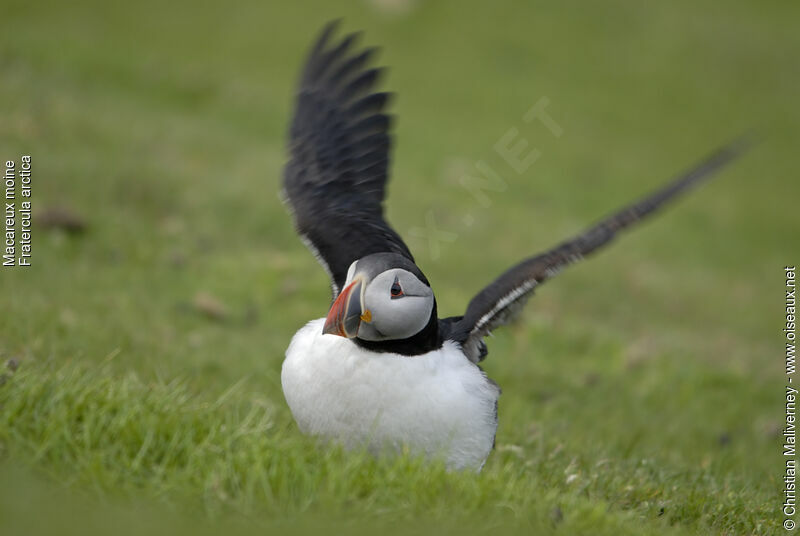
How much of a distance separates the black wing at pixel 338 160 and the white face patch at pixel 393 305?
1.01 meters

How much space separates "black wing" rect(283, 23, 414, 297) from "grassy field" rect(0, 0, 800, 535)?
130 centimetres

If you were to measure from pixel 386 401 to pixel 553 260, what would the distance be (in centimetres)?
144

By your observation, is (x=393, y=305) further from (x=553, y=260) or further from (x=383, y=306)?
(x=553, y=260)

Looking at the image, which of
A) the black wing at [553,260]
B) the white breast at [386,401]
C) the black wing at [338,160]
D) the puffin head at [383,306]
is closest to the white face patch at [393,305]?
the puffin head at [383,306]

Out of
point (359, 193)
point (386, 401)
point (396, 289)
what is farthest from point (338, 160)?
point (386, 401)

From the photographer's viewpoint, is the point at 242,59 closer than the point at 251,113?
No

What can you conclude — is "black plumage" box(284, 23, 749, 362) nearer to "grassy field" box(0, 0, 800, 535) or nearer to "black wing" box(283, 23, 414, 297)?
"black wing" box(283, 23, 414, 297)

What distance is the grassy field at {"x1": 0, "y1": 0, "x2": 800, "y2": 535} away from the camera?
3859 millimetres

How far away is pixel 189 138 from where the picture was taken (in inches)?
568

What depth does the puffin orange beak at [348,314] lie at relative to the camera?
4477 mm

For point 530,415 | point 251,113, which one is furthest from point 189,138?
point 530,415

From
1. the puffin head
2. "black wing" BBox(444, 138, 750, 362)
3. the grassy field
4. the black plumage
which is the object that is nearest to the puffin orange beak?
the puffin head

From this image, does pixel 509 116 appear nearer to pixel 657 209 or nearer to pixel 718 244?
pixel 718 244

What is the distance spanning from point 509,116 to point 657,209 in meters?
16.2
